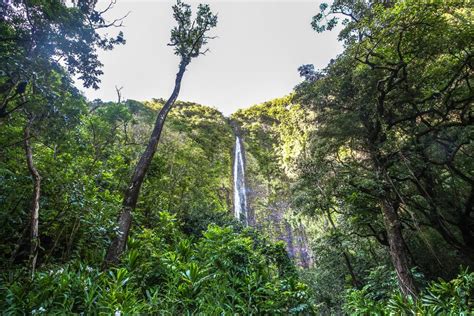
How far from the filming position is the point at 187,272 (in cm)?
390

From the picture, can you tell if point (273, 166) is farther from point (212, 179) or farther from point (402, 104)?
point (402, 104)

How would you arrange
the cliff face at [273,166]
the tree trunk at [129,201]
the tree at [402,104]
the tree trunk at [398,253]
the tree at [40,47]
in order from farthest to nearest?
the cliff face at [273,166] → the tree trunk at [398,253] → the tree at [402,104] → the tree trunk at [129,201] → the tree at [40,47]

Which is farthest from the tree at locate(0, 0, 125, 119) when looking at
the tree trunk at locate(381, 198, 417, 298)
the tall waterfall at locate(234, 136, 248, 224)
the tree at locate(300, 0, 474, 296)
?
the tall waterfall at locate(234, 136, 248, 224)

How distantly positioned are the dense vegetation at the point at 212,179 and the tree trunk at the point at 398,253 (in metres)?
0.04

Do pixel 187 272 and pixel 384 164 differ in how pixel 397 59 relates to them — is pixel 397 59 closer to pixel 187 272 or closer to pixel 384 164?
pixel 384 164

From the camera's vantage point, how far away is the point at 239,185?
23.7m

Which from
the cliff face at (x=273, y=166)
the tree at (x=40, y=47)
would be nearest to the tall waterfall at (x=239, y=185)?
the cliff face at (x=273, y=166)

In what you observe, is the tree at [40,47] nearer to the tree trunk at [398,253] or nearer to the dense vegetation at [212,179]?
the dense vegetation at [212,179]

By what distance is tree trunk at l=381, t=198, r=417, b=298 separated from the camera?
683 cm

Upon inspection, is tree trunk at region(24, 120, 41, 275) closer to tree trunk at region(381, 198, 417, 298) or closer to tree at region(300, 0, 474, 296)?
tree at region(300, 0, 474, 296)

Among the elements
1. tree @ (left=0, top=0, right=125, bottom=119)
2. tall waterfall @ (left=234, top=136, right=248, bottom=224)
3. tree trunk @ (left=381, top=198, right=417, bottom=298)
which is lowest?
tree trunk @ (left=381, top=198, right=417, bottom=298)

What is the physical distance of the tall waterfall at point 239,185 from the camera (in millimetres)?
21422

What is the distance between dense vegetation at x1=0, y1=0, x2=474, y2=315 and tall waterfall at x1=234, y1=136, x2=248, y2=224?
8833 mm

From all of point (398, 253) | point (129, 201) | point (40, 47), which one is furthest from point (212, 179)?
point (40, 47)
